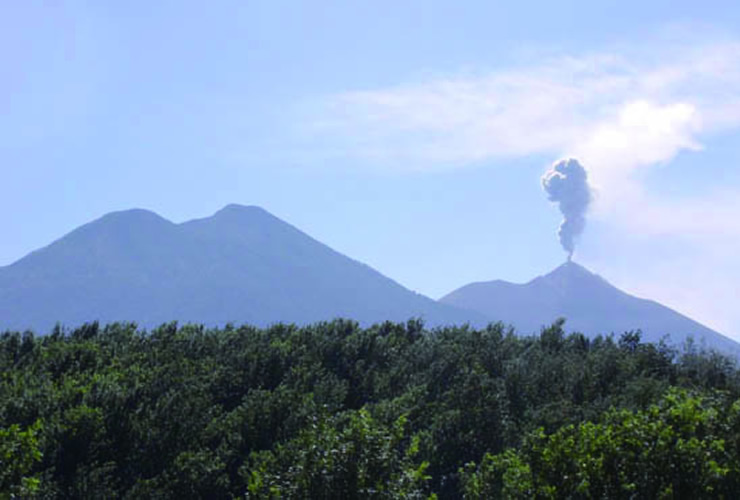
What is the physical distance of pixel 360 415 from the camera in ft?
73.7

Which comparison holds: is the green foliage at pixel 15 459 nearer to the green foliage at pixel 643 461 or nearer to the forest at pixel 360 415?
the forest at pixel 360 415

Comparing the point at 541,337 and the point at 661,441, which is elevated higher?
the point at 541,337

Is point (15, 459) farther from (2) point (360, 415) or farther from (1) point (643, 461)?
(1) point (643, 461)

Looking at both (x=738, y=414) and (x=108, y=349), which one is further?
(x=108, y=349)

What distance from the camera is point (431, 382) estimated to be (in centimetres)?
5559

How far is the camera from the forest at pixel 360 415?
63.6ft

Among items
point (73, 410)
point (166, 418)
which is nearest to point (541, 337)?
point (166, 418)

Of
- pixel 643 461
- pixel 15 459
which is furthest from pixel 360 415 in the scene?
pixel 15 459

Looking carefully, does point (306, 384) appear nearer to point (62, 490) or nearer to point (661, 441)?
point (62, 490)

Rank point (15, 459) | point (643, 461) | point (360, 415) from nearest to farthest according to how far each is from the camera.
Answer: point (643, 461) < point (15, 459) < point (360, 415)

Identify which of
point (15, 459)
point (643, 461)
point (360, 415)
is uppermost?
point (360, 415)

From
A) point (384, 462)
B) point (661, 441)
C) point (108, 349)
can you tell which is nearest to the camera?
point (661, 441)

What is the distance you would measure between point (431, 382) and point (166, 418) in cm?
1877

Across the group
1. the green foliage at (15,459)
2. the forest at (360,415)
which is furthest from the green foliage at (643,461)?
the green foliage at (15,459)
